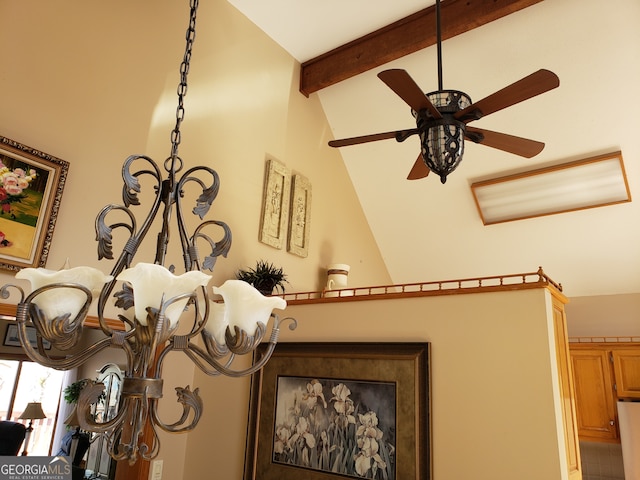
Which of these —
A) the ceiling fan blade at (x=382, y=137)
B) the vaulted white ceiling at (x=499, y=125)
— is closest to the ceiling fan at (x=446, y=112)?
the ceiling fan blade at (x=382, y=137)

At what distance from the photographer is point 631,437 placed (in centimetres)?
377

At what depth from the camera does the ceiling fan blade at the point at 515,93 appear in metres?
1.76

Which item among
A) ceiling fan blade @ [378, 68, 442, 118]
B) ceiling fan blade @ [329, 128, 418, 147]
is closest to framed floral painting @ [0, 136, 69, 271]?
ceiling fan blade @ [329, 128, 418, 147]

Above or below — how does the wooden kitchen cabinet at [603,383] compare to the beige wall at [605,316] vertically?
below

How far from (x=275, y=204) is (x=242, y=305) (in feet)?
9.72

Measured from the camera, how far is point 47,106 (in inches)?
107

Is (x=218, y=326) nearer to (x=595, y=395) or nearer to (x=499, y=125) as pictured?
(x=499, y=125)

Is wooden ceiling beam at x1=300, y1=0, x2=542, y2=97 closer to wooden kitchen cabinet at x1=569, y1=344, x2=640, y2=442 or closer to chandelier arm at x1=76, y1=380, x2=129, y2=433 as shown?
wooden kitchen cabinet at x1=569, y1=344, x2=640, y2=442

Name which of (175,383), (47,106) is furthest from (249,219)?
(47,106)

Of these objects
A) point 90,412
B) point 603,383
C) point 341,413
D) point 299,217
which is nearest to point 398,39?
point 299,217

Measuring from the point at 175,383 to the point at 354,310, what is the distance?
1.32m

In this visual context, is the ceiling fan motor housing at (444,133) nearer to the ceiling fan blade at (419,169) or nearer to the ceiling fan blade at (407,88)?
the ceiling fan blade at (407,88)

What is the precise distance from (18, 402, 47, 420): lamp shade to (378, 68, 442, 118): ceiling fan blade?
5.21m

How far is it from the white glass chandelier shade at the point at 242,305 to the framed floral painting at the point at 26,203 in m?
1.82
